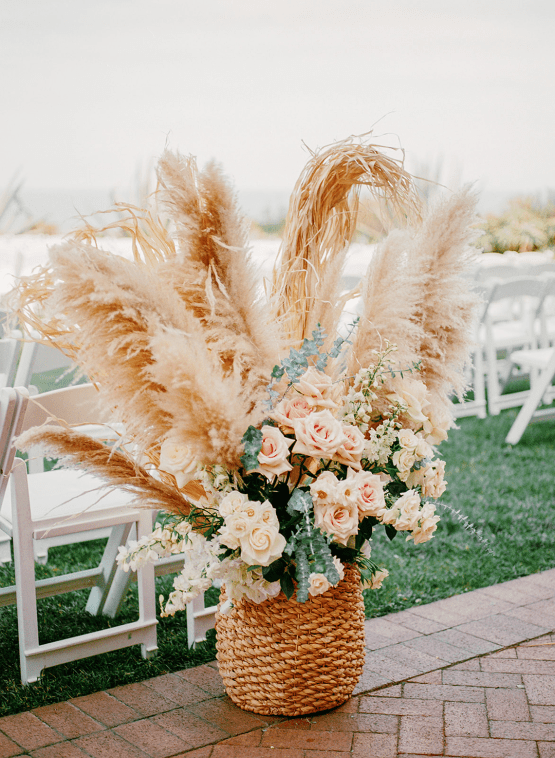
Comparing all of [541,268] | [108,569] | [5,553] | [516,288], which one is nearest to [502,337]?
[516,288]

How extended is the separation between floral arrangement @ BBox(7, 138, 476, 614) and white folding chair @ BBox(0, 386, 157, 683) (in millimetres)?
293

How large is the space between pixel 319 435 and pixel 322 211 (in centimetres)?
67

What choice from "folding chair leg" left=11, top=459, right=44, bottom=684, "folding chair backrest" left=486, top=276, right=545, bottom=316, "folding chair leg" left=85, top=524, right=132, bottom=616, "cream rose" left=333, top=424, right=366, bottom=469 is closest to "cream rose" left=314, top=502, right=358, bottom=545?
"cream rose" left=333, top=424, right=366, bottom=469

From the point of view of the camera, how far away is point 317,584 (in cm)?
175

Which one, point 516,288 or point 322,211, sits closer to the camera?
point 322,211

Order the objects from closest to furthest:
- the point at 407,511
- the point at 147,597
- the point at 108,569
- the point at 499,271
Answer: the point at 407,511, the point at 147,597, the point at 108,569, the point at 499,271

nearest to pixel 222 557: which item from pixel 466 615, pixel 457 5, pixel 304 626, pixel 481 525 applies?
pixel 304 626

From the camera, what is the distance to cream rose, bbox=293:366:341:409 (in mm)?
1799

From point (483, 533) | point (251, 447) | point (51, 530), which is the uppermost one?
point (251, 447)

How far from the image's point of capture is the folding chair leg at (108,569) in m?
2.58

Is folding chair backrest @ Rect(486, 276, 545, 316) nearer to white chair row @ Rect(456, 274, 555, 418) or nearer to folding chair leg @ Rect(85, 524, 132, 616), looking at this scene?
white chair row @ Rect(456, 274, 555, 418)

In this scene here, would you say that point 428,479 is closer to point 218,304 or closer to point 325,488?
point 325,488

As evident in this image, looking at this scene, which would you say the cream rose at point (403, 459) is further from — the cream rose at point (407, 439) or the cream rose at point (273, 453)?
the cream rose at point (273, 453)

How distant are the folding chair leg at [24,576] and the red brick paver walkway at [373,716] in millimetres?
151
